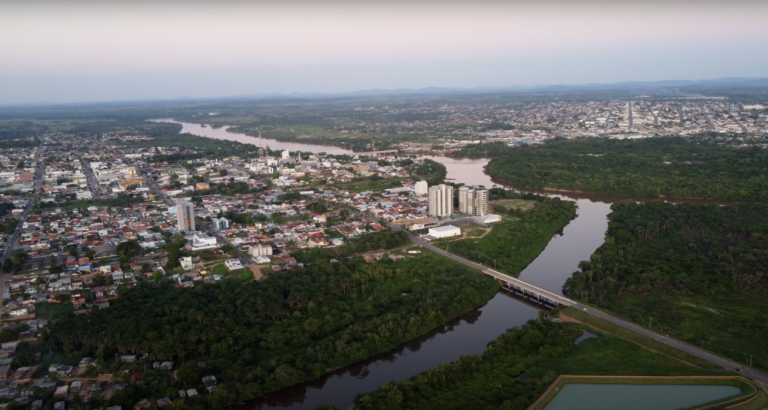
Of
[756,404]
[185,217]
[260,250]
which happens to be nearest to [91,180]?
[185,217]

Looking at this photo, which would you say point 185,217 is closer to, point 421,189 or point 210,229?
point 210,229

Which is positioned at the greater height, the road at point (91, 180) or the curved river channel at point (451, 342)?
the road at point (91, 180)

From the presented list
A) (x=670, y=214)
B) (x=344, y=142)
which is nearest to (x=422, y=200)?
(x=670, y=214)

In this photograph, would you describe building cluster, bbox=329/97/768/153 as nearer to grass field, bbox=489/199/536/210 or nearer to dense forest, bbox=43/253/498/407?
grass field, bbox=489/199/536/210

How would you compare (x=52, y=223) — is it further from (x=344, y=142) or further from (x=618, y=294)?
(x=344, y=142)

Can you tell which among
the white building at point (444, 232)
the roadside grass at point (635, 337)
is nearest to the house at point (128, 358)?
the roadside grass at point (635, 337)

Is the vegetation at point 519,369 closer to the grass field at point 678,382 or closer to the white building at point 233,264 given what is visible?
the grass field at point 678,382
